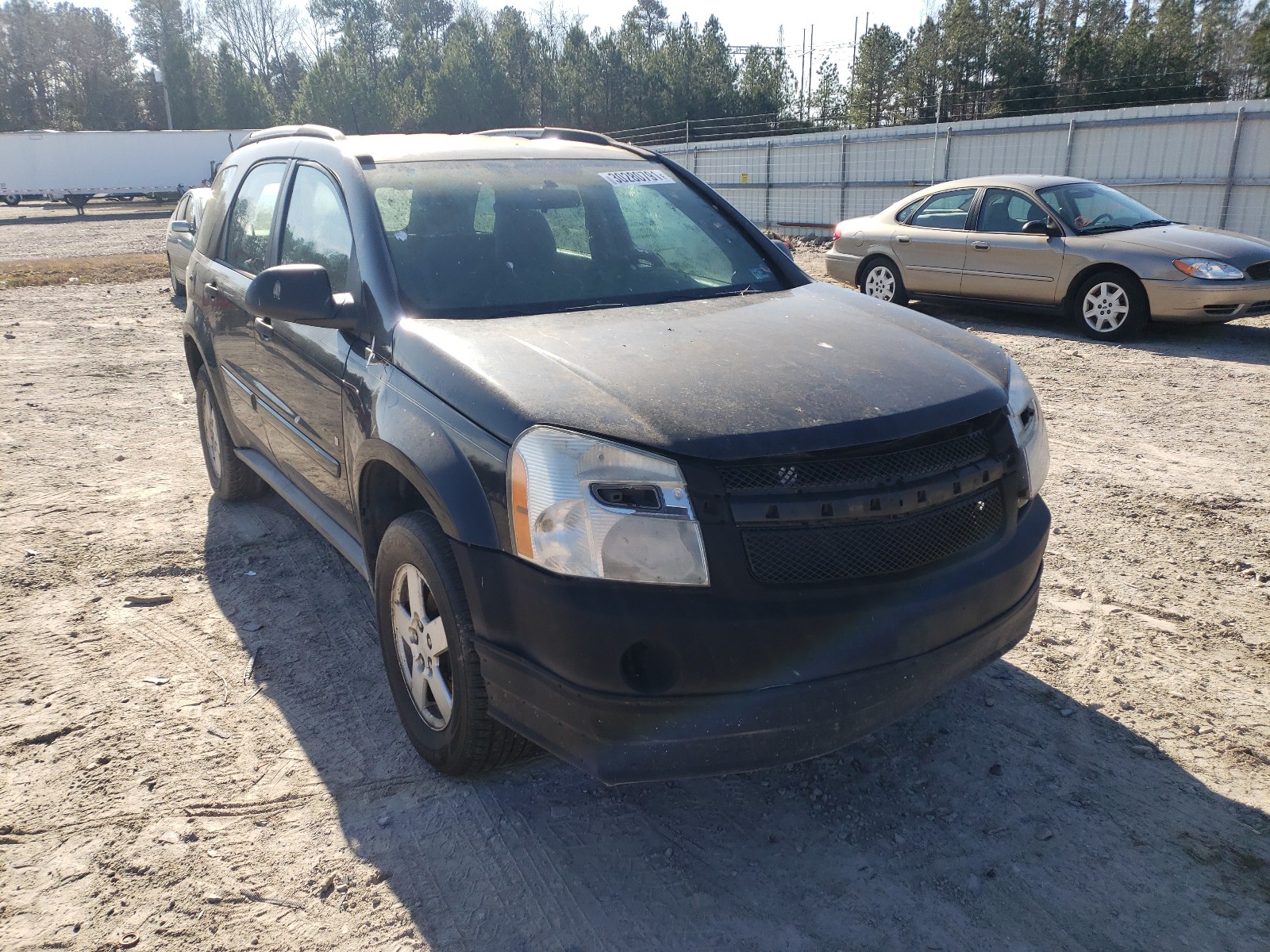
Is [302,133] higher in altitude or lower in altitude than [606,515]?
higher

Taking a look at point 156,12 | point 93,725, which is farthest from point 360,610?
point 156,12

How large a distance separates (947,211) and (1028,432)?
355 inches

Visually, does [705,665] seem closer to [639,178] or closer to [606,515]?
[606,515]

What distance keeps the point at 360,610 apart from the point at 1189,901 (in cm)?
318

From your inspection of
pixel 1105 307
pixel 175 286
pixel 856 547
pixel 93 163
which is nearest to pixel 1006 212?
pixel 1105 307

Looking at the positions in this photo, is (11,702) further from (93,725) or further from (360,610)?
(360,610)

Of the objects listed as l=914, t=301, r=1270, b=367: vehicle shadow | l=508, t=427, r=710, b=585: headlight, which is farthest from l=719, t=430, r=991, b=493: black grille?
l=914, t=301, r=1270, b=367: vehicle shadow

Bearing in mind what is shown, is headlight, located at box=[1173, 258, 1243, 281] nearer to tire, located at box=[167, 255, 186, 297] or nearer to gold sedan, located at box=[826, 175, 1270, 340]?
gold sedan, located at box=[826, 175, 1270, 340]

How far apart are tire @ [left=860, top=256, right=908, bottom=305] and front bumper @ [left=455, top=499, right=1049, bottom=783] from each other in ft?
32.0

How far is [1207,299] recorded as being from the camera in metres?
9.01

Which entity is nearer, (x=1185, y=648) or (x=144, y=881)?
(x=144, y=881)

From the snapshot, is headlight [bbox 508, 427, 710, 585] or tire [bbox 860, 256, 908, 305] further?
tire [bbox 860, 256, 908, 305]

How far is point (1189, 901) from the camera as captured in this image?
247 centimetres

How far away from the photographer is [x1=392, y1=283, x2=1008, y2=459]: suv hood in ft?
8.00
